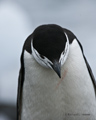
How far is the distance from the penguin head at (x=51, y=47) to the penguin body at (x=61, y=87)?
4 centimetres

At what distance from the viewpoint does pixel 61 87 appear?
4.84 meters

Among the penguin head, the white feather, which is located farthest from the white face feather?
the white feather

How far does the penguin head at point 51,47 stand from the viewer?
4.44 metres

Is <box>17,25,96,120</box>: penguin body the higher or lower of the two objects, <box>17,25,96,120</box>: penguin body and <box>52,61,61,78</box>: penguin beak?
the lower

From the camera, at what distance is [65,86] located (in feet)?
15.9

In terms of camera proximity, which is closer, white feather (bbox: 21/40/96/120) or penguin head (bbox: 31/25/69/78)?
penguin head (bbox: 31/25/69/78)

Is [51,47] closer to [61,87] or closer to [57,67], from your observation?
[57,67]

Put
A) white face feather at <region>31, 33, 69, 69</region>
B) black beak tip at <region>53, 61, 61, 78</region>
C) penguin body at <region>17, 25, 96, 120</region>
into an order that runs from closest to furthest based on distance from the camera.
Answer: black beak tip at <region>53, 61, 61, 78</region> → white face feather at <region>31, 33, 69, 69</region> → penguin body at <region>17, 25, 96, 120</region>

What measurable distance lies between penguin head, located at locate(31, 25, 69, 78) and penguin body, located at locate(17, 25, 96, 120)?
4cm

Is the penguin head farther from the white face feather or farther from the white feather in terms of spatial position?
the white feather

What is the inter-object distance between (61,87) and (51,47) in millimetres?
548

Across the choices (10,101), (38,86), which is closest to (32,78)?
(38,86)

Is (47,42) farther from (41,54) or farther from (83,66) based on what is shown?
(83,66)

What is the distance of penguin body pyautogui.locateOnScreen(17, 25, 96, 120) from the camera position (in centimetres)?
483
